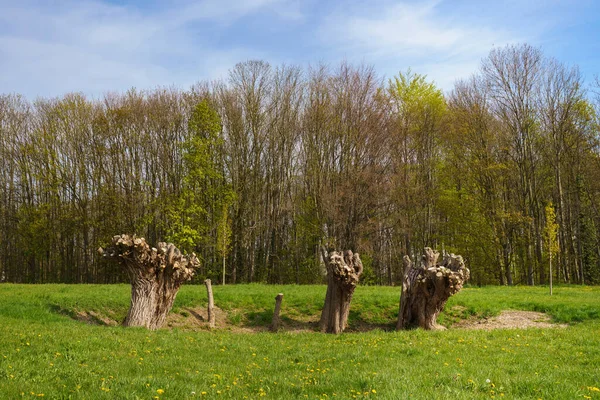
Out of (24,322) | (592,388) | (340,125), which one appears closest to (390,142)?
(340,125)

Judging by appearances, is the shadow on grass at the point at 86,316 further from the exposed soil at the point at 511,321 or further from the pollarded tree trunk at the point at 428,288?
the exposed soil at the point at 511,321

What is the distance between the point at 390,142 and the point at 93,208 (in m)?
22.6

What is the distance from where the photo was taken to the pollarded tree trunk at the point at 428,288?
14914 millimetres

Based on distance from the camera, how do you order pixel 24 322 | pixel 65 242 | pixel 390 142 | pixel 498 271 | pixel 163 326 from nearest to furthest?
1. pixel 24 322
2. pixel 163 326
3. pixel 390 142
4. pixel 498 271
5. pixel 65 242

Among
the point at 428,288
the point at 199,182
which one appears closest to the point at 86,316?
the point at 428,288

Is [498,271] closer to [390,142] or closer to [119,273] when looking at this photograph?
[390,142]

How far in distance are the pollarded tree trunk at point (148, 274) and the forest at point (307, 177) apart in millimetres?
15674

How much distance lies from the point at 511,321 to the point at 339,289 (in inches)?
233

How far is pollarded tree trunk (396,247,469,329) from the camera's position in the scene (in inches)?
587

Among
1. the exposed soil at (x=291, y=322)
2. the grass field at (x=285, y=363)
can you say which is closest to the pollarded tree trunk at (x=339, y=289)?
Result: the exposed soil at (x=291, y=322)

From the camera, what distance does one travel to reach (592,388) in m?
6.46

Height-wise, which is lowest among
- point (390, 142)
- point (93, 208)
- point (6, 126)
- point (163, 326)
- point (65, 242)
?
point (163, 326)

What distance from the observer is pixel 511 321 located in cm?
1642

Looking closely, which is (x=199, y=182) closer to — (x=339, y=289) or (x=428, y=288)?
(x=339, y=289)
